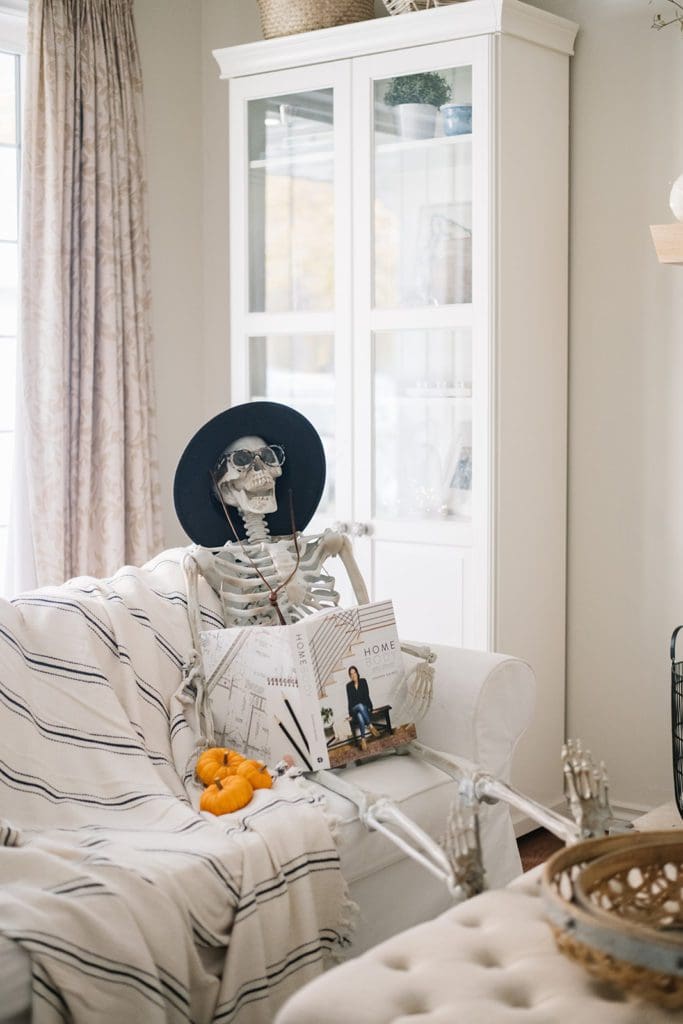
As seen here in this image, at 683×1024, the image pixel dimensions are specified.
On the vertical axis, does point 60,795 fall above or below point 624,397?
below

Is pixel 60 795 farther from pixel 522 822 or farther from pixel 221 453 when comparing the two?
pixel 522 822

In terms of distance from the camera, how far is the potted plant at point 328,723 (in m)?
2.47

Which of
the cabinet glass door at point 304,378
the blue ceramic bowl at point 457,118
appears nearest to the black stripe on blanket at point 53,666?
the cabinet glass door at point 304,378

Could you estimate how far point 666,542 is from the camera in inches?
132

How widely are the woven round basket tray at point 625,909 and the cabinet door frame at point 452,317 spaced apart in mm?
1518

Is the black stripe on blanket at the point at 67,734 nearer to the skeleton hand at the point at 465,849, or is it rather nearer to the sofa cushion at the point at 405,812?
the sofa cushion at the point at 405,812

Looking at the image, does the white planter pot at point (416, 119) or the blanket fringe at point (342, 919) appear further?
the white planter pot at point (416, 119)

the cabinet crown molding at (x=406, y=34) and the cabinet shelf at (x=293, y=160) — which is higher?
the cabinet crown molding at (x=406, y=34)

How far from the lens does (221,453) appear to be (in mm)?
2799

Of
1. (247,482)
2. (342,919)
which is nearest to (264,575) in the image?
(247,482)

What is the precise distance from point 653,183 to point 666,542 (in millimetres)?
977

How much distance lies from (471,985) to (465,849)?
0.93 feet

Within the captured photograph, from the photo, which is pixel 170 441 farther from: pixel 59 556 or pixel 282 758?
pixel 282 758

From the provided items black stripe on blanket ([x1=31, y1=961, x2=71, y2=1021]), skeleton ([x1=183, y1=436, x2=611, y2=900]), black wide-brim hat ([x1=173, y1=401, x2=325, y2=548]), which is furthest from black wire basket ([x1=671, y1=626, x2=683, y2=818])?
black stripe on blanket ([x1=31, y1=961, x2=71, y2=1021])
